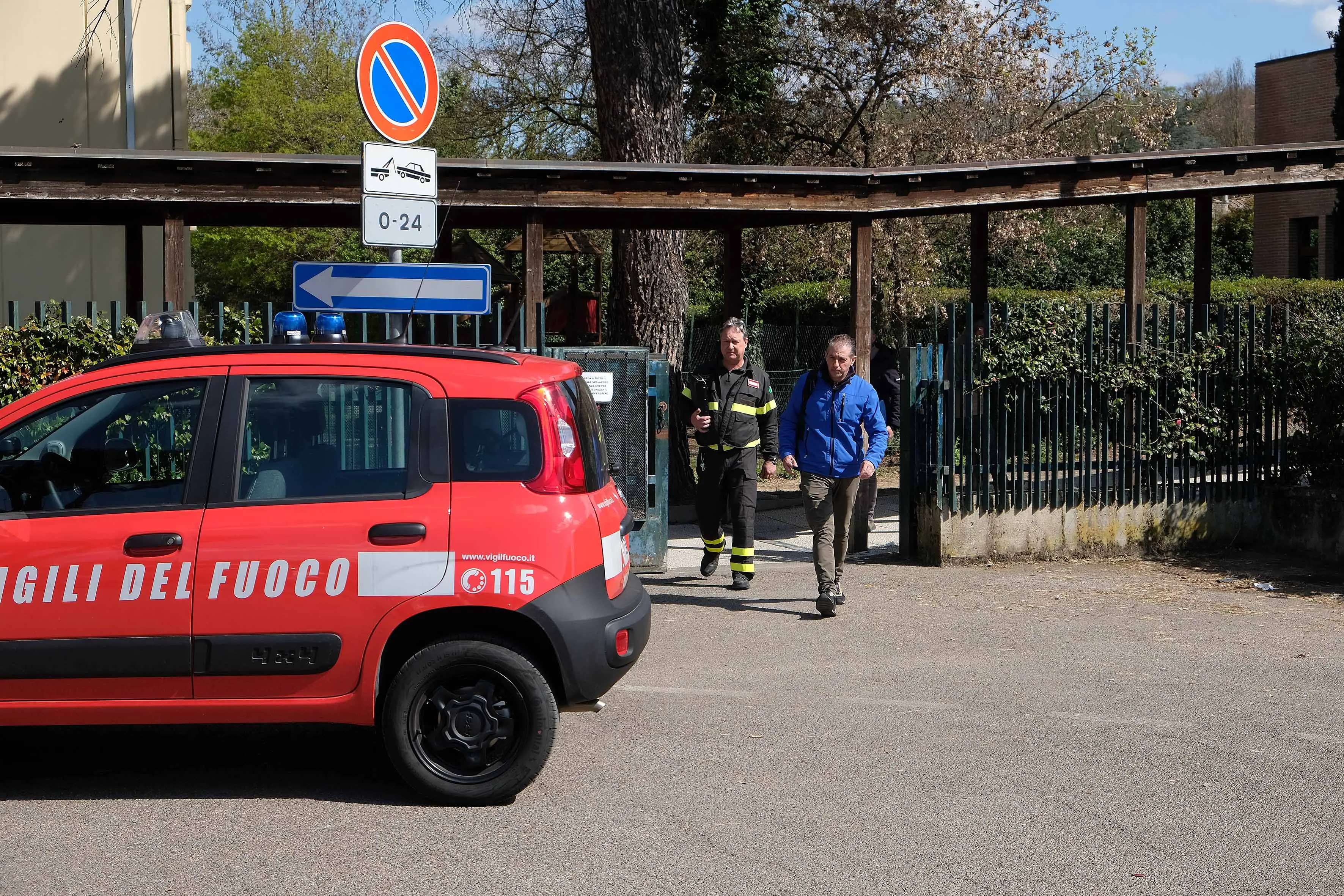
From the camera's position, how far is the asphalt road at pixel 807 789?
14.3ft

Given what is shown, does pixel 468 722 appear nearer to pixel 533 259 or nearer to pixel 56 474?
pixel 56 474

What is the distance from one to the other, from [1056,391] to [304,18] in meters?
9.94

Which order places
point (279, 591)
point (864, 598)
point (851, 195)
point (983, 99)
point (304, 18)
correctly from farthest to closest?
point (983, 99) < point (304, 18) < point (851, 195) < point (864, 598) < point (279, 591)

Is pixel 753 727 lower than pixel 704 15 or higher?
lower

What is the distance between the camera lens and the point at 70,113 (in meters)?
17.6

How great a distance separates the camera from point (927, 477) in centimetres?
1026

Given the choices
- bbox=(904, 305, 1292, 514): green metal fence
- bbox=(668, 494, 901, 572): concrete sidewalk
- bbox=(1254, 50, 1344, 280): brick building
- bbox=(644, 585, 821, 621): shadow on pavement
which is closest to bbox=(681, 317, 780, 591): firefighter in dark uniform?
bbox=(644, 585, 821, 621): shadow on pavement

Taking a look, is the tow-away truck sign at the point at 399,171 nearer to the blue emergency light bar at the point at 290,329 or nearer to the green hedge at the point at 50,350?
the blue emergency light bar at the point at 290,329

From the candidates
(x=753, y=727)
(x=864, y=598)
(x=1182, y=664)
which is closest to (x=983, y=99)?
(x=864, y=598)

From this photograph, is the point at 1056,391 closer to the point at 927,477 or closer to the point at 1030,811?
the point at 927,477

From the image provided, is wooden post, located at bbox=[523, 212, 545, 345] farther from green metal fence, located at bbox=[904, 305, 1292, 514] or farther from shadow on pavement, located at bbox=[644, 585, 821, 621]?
green metal fence, located at bbox=[904, 305, 1292, 514]

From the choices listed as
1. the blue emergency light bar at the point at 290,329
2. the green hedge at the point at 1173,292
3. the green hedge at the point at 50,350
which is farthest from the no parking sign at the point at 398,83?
the green hedge at the point at 1173,292

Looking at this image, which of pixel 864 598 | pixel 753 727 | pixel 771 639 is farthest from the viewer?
pixel 864 598

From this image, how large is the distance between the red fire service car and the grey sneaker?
348 centimetres
